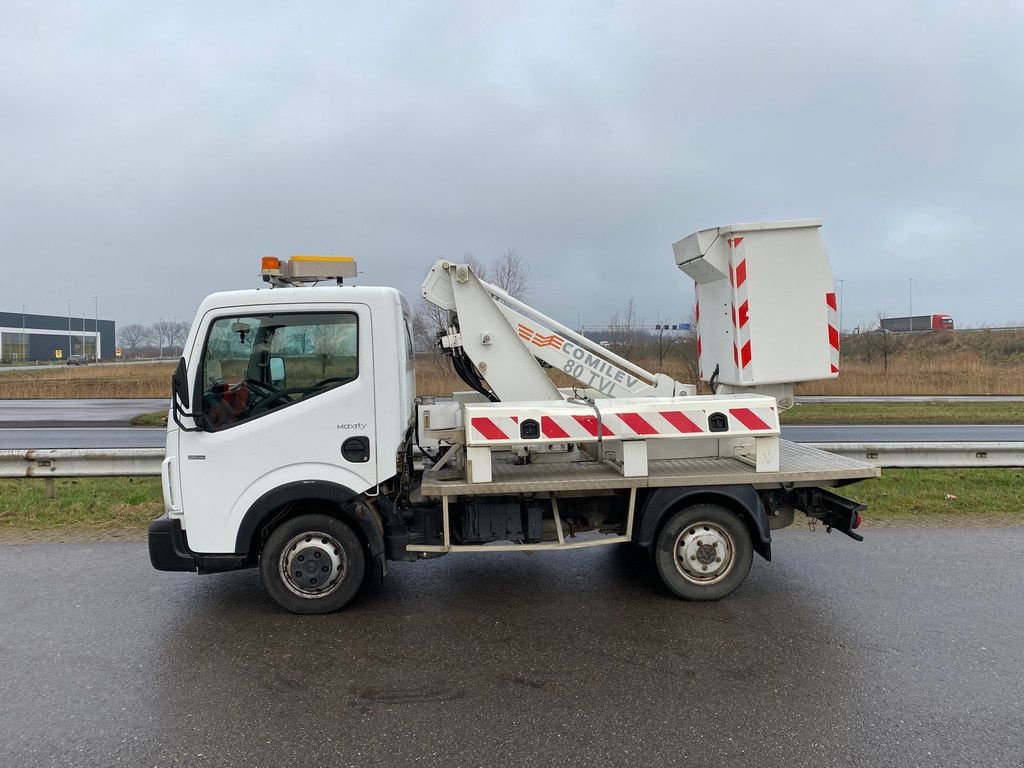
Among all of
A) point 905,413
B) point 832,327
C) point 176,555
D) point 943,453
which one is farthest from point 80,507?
point 905,413

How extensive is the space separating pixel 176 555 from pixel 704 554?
3.64 meters

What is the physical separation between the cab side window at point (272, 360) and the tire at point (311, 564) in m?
0.84

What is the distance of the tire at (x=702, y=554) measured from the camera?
4805mm

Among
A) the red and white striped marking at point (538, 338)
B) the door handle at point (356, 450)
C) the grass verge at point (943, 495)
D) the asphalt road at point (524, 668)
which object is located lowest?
the asphalt road at point (524, 668)

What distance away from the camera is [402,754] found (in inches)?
120

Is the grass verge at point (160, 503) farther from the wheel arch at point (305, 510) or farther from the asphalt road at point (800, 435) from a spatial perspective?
the asphalt road at point (800, 435)

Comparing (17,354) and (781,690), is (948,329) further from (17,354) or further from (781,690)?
(17,354)

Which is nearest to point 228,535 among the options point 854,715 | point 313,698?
point 313,698

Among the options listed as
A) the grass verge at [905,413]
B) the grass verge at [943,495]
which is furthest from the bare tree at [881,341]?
the grass verge at [943,495]

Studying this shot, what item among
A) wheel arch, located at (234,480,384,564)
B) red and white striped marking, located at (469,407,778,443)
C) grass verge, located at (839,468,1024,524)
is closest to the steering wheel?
wheel arch, located at (234,480,384,564)

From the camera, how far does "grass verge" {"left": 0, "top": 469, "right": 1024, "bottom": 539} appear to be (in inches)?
269

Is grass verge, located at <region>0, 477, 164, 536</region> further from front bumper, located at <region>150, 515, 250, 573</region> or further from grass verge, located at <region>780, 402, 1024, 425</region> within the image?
grass verge, located at <region>780, 402, 1024, 425</region>

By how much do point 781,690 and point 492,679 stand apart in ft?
5.04

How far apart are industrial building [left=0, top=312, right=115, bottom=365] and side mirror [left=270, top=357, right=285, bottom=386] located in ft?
292
